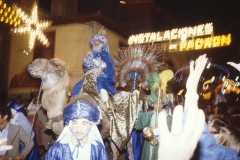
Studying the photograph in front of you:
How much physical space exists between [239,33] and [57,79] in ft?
77.8

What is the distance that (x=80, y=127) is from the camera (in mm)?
3098

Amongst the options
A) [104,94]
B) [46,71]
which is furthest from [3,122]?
[104,94]

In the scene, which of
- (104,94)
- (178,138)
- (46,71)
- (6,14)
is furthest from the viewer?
(6,14)

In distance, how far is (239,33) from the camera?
2459cm

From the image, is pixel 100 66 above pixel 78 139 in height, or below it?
above

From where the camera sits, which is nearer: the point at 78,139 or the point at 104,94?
the point at 78,139

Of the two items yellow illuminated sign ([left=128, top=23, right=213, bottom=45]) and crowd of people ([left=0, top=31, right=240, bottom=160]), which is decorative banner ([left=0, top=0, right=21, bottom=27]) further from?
yellow illuminated sign ([left=128, top=23, right=213, bottom=45])

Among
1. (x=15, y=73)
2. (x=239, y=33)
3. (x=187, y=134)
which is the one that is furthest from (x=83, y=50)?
(x=239, y=33)

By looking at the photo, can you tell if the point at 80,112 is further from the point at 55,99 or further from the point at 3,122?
the point at 3,122

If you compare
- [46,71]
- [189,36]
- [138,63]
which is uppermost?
[189,36]

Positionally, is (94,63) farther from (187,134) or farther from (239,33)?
(239,33)

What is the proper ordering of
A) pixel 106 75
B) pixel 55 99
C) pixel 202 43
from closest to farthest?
1. pixel 55 99
2. pixel 106 75
3. pixel 202 43

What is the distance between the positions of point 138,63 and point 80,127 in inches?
142

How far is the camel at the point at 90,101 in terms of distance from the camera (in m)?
4.71
